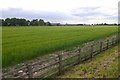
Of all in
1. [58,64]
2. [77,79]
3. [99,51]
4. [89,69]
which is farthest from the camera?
[99,51]

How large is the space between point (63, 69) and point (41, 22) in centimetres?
16116

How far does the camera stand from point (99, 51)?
73.5ft

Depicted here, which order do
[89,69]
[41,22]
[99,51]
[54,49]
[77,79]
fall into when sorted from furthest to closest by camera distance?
[41,22], [54,49], [99,51], [89,69], [77,79]

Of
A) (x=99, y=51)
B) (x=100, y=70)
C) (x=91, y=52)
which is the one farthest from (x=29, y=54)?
(x=100, y=70)

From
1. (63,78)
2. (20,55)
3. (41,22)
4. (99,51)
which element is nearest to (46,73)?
(63,78)

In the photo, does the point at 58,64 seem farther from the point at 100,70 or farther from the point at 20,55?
the point at 20,55

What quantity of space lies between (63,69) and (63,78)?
156cm

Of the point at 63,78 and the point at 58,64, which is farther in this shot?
the point at 58,64

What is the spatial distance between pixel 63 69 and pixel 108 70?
8.40 ft

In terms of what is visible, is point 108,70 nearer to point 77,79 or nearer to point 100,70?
point 100,70

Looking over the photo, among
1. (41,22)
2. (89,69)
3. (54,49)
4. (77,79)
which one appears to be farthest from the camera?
(41,22)

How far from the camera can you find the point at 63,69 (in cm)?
1391

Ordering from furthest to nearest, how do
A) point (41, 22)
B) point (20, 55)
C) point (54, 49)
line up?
1. point (41, 22)
2. point (54, 49)
3. point (20, 55)

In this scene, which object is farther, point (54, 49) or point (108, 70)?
point (54, 49)
